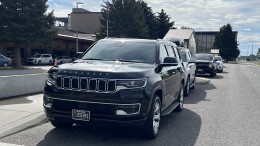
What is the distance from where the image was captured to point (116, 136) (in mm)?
6148

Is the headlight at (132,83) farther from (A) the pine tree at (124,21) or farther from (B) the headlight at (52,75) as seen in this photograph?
(A) the pine tree at (124,21)

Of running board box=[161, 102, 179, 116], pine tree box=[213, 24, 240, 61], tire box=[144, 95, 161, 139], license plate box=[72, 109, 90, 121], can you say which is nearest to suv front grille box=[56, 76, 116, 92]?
license plate box=[72, 109, 90, 121]

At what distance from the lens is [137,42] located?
7242 millimetres

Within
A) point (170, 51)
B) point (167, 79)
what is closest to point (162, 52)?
point (167, 79)

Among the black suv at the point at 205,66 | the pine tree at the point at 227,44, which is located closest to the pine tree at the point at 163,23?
the pine tree at the point at 227,44

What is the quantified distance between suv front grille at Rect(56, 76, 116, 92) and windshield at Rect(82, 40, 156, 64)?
1399 millimetres

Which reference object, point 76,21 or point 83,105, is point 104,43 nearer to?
point 83,105

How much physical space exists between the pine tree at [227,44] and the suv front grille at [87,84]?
316ft

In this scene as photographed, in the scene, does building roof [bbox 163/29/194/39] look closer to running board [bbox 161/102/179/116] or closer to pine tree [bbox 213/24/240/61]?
running board [bbox 161/102/179/116]

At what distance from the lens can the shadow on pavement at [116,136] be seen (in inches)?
226

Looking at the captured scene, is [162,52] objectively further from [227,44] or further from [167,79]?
[227,44]

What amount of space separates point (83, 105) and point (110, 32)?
145ft

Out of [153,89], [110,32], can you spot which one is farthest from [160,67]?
[110,32]

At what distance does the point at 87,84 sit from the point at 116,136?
1335 mm
